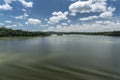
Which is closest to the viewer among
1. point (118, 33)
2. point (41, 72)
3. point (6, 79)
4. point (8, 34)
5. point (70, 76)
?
point (6, 79)

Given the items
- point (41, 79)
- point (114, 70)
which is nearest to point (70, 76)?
point (41, 79)

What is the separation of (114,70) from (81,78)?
3.56m

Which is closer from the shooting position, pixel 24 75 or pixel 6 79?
pixel 6 79

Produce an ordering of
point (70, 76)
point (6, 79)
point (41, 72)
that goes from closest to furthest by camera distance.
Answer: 1. point (6, 79)
2. point (70, 76)
3. point (41, 72)

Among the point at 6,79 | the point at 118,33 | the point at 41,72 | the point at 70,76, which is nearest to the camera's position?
the point at 6,79

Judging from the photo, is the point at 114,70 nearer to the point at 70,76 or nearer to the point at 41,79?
the point at 70,76

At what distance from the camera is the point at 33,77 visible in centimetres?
965

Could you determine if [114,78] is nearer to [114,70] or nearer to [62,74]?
Result: [114,70]

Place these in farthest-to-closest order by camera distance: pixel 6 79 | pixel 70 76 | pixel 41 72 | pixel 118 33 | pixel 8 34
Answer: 1. pixel 118 33
2. pixel 8 34
3. pixel 41 72
4. pixel 70 76
5. pixel 6 79

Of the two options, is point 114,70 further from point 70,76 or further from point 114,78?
point 70,76

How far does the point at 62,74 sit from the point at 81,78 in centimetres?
153

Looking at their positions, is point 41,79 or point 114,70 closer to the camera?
point 41,79

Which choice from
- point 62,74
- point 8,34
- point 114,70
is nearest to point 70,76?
point 62,74

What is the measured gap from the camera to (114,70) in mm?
11453
